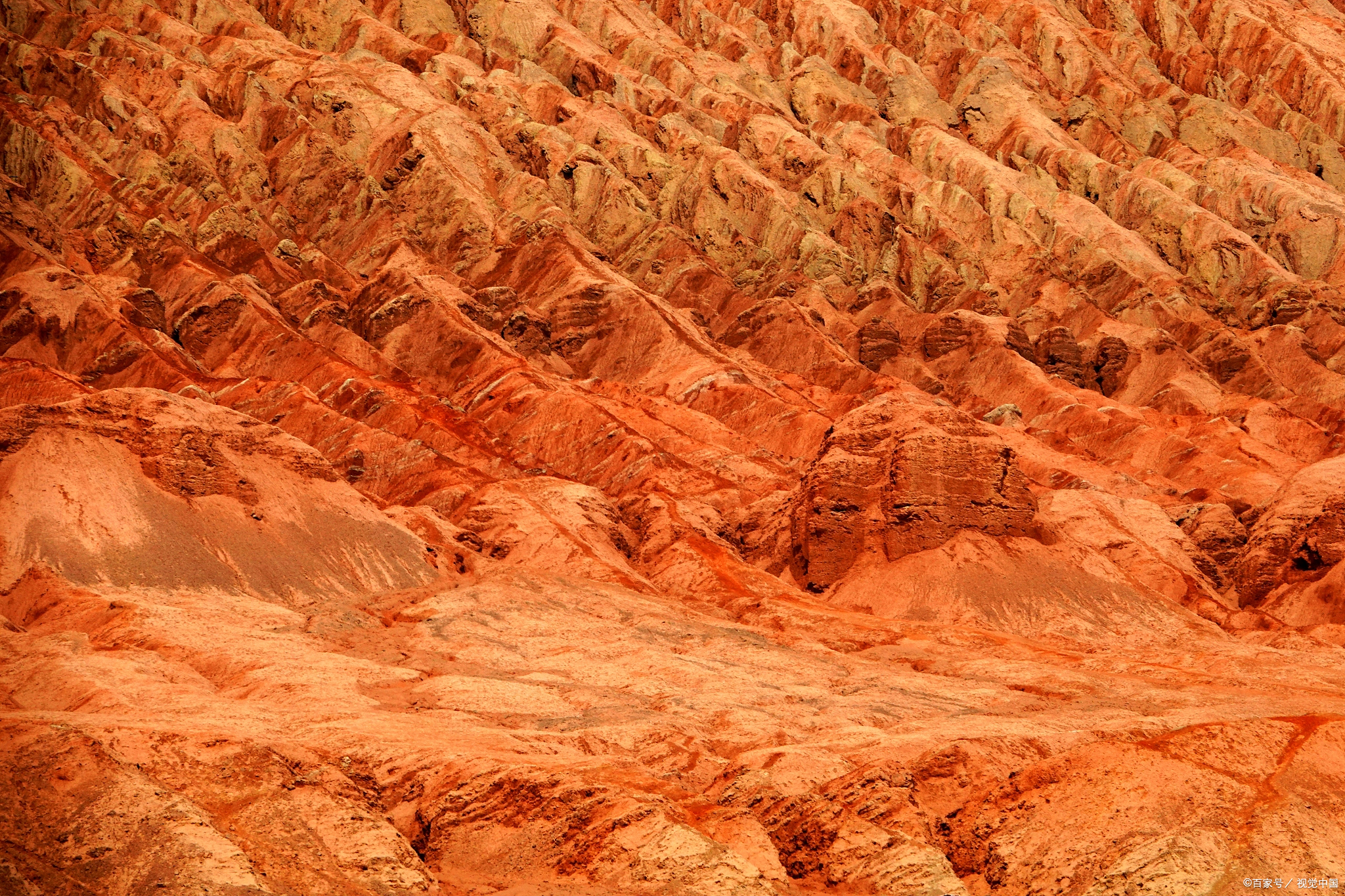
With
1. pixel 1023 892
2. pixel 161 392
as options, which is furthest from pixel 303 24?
pixel 1023 892

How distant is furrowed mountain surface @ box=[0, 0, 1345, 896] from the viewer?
2773cm

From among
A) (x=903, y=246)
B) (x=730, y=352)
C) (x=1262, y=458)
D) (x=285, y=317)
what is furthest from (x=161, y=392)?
(x=903, y=246)

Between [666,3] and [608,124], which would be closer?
[608,124]

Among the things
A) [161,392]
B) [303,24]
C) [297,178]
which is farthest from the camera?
[303,24]

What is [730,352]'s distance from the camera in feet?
337

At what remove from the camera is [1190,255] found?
412ft

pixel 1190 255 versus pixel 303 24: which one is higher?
pixel 1190 255

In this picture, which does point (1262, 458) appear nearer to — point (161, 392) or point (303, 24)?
point (161, 392)

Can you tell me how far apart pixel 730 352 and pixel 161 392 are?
47.5m

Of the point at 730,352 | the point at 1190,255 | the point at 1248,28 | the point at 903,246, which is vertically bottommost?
the point at 730,352

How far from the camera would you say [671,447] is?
273 feet

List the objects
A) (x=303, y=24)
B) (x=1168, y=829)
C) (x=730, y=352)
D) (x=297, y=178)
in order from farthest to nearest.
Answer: (x=303, y=24) → (x=297, y=178) → (x=730, y=352) → (x=1168, y=829)

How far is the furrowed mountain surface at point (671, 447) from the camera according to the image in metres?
27.7

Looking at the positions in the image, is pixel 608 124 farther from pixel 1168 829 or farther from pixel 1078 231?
pixel 1168 829
